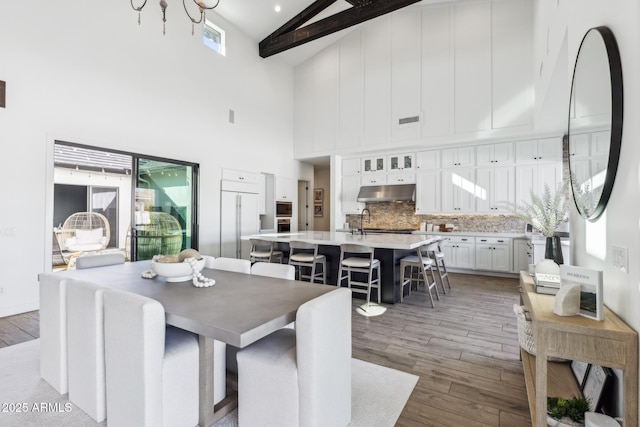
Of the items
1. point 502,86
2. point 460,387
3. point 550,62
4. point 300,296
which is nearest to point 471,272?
point 502,86

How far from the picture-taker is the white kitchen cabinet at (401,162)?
7094 mm

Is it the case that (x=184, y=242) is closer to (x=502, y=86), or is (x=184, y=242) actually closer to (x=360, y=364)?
(x=360, y=364)

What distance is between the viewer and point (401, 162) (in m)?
7.22

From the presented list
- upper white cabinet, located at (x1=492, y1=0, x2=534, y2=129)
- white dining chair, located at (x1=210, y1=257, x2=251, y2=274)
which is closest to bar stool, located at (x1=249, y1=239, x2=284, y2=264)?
white dining chair, located at (x1=210, y1=257, x2=251, y2=274)

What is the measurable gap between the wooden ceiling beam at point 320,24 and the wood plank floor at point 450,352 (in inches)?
204

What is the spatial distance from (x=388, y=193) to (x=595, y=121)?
5.54 meters

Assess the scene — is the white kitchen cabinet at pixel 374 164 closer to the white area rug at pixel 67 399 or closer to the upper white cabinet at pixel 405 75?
the upper white cabinet at pixel 405 75

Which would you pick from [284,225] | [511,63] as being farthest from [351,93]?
[284,225]

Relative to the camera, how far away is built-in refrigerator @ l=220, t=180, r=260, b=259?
262 inches

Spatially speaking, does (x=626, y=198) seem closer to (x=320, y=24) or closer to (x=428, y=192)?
(x=428, y=192)

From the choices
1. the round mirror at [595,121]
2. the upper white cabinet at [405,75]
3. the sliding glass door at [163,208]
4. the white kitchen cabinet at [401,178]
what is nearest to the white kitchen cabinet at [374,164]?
the white kitchen cabinet at [401,178]

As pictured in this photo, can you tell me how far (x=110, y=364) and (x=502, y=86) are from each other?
7025 mm

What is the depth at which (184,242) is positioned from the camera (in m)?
5.95

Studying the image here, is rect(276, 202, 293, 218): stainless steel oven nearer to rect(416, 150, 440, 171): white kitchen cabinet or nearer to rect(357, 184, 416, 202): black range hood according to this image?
rect(357, 184, 416, 202): black range hood
